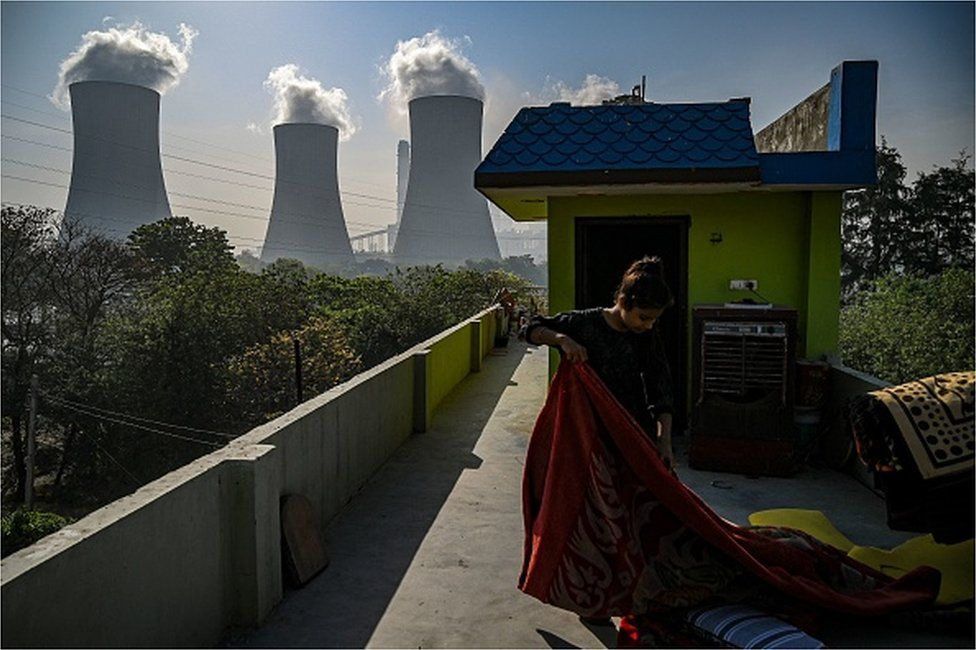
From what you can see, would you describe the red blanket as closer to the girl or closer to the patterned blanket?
the girl

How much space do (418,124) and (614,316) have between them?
51.7 m

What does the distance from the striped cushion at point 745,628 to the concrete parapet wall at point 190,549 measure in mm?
1902

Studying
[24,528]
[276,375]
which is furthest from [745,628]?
[276,375]

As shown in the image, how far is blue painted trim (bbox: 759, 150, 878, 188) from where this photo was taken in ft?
18.7

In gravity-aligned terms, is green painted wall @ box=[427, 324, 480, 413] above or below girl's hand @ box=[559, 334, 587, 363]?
below

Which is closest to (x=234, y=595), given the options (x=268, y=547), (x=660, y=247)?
(x=268, y=547)

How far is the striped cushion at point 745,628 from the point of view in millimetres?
2682

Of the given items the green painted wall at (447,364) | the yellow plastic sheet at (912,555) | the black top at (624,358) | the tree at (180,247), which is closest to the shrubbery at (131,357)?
the tree at (180,247)

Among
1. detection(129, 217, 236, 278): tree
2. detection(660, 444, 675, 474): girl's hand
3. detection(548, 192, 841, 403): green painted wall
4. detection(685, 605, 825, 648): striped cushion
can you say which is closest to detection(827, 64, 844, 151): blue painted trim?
detection(548, 192, 841, 403): green painted wall

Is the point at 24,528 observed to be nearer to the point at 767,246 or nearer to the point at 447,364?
the point at 447,364

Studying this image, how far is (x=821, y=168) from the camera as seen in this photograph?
5781mm

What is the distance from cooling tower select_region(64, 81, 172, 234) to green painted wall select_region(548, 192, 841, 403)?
41124 mm

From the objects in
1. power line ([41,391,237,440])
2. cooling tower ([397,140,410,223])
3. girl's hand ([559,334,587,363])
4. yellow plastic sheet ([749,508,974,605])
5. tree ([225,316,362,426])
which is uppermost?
cooling tower ([397,140,410,223])

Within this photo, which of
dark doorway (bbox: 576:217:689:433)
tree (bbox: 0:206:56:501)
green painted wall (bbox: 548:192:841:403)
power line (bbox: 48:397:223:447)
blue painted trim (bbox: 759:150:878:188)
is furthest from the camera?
power line (bbox: 48:397:223:447)
